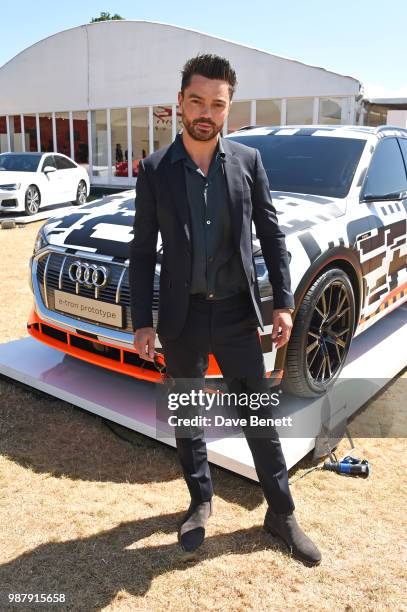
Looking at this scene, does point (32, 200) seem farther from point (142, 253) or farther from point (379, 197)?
point (142, 253)

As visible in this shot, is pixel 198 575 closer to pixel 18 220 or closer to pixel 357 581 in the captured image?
pixel 357 581

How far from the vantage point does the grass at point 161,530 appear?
211 centimetres

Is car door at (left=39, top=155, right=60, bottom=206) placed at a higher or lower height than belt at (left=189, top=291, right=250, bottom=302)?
lower

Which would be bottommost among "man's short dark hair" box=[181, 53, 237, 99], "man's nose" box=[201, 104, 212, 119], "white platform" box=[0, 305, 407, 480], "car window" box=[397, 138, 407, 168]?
"white platform" box=[0, 305, 407, 480]

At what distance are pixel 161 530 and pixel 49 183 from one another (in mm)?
11960

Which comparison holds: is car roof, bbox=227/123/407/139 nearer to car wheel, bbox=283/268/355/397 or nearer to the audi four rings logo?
car wheel, bbox=283/268/355/397

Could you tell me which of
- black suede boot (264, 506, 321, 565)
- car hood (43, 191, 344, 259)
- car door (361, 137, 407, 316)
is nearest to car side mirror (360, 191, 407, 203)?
car door (361, 137, 407, 316)

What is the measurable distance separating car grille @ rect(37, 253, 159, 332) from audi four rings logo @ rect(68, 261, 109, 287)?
0.02 metres

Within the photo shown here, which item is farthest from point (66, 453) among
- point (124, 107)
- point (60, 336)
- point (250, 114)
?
point (124, 107)

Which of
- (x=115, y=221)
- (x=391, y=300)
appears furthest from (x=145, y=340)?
(x=391, y=300)

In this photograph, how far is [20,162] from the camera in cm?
1324

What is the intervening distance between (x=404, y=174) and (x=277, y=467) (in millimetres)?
3207

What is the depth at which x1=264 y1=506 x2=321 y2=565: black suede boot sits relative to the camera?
226 cm

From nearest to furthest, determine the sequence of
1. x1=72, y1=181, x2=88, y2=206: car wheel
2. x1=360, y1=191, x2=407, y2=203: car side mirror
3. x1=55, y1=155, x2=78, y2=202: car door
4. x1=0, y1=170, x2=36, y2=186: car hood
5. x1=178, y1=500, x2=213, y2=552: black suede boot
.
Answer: x1=178, y1=500, x2=213, y2=552: black suede boot → x1=360, y1=191, x2=407, y2=203: car side mirror → x1=0, y1=170, x2=36, y2=186: car hood → x1=55, y1=155, x2=78, y2=202: car door → x1=72, y1=181, x2=88, y2=206: car wheel
